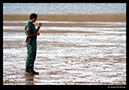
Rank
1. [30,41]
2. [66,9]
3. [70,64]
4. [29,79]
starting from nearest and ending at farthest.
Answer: [29,79] < [30,41] < [70,64] < [66,9]

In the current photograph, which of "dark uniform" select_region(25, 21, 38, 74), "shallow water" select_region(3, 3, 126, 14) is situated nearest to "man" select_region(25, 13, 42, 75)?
"dark uniform" select_region(25, 21, 38, 74)

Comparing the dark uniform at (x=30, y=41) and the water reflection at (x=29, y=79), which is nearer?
the water reflection at (x=29, y=79)

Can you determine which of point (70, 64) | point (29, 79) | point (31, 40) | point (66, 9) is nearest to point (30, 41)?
point (31, 40)

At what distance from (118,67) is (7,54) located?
4877mm

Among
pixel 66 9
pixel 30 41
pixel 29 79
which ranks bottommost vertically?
pixel 29 79

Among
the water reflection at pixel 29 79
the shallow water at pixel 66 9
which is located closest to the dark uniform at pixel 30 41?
the water reflection at pixel 29 79

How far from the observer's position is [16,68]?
9805 millimetres

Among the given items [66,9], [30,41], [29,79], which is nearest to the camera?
[29,79]

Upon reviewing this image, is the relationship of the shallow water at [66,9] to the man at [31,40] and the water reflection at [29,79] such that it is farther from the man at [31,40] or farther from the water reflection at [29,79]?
the water reflection at [29,79]

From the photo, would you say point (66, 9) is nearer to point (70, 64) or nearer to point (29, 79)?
point (70, 64)

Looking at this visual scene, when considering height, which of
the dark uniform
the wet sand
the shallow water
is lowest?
the wet sand

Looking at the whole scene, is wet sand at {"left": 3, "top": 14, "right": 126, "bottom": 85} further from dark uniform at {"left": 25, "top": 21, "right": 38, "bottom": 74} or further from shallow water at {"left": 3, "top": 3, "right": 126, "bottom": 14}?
shallow water at {"left": 3, "top": 3, "right": 126, "bottom": 14}

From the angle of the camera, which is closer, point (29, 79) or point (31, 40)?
point (29, 79)

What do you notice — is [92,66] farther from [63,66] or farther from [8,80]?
[8,80]
